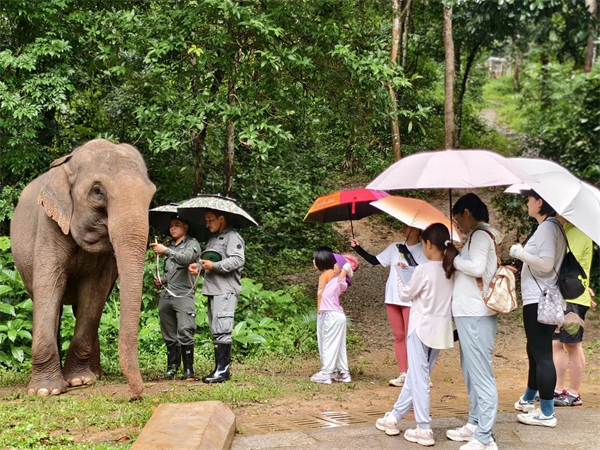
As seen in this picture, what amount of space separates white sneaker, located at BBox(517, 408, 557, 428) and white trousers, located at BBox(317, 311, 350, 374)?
2.47 m

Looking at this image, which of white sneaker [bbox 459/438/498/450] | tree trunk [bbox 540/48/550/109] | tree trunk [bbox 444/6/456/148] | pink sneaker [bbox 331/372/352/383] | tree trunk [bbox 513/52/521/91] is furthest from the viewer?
tree trunk [bbox 513/52/521/91]

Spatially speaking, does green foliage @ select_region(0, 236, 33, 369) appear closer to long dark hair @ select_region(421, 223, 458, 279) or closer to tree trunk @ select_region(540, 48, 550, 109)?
long dark hair @ select_region(421, 223, 458, 279)

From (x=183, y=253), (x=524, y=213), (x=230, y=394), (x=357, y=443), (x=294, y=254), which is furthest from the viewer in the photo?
(x=294, y=254)

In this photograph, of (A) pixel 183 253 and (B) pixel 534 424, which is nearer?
(B) pixel 534 424

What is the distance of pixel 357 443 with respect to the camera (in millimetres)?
5184

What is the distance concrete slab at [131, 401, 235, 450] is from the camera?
4602 mm

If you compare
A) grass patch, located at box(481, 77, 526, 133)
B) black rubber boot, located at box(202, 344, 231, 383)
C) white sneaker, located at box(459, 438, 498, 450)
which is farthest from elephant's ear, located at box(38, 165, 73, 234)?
grass patch, located at box(481, 77, 526, 133)

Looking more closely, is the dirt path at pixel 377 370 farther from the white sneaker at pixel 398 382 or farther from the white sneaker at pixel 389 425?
the white sneaker at pixel 389 425

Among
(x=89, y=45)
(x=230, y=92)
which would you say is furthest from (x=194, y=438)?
(x=89, y=45)

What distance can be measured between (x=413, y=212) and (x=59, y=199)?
3.46m

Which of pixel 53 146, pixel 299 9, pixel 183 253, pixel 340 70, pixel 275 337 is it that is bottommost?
pixel 275 337

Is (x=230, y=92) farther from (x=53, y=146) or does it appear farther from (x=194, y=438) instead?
(x=194, y=438)

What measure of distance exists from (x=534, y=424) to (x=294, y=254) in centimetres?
1085

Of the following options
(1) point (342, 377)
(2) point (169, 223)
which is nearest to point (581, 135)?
(1) point (342, 377)
